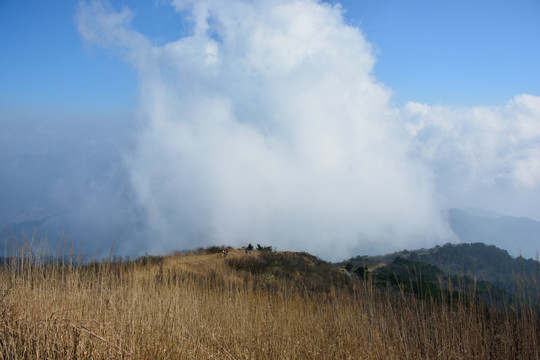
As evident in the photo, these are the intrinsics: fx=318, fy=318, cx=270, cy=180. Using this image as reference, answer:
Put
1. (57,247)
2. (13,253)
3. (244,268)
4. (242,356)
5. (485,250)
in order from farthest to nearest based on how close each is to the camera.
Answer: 1. (485,250)
2. (244,268)
3. (57,247)
4. (13,253)
5. (242,356)

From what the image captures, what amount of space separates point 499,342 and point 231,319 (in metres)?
5.47

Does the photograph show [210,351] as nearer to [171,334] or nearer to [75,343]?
[171,334]

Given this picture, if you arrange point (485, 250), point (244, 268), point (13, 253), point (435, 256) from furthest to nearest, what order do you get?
1. point (485, 250)
2. point (435, 256)
3. point (244, 268)
4. point (13, 253)

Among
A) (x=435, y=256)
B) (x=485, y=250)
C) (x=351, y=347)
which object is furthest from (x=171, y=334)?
(x=485, y=250)

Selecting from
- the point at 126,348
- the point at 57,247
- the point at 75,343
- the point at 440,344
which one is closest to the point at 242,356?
the point at 126,348

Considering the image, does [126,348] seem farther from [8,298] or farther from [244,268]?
[244,268]

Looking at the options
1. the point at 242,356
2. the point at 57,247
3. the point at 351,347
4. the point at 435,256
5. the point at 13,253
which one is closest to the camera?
the point at 242,356

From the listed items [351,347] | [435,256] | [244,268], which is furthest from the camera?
[435,256]

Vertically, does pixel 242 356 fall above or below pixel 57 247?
below

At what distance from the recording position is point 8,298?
601 centimetres

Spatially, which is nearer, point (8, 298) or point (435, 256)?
point (8, 298)

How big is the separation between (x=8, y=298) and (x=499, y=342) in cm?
958

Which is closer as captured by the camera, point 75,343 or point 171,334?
point 75,343

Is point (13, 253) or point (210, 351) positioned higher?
point (13, 253)
